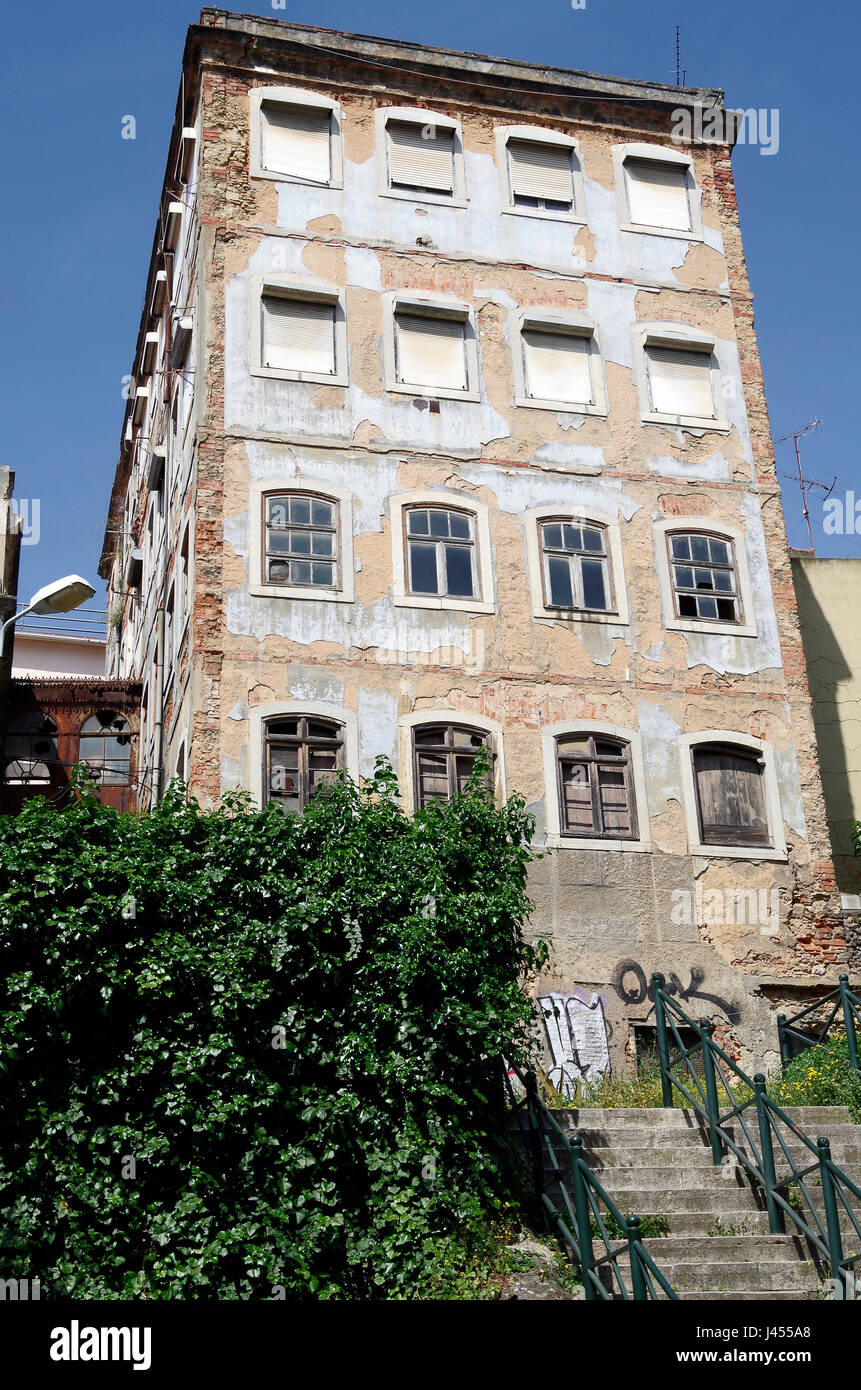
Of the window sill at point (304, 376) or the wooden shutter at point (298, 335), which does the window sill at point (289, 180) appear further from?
the window sill at point (304, 376)

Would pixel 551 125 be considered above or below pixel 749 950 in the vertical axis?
above

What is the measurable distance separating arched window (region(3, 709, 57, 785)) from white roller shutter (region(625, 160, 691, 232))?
13139mm

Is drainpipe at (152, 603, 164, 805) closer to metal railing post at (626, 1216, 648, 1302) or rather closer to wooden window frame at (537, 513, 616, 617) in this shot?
wooden window frame at (537, 513, 616, 617)

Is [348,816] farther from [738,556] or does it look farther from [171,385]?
[171,385]

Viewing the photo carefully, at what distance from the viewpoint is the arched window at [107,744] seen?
1070 inches

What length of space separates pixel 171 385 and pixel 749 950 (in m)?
13.5

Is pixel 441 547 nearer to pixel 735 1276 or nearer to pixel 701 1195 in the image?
pixel 701 1195

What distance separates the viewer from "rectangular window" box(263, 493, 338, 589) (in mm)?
20984

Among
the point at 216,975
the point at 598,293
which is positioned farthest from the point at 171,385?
the point at 216,975

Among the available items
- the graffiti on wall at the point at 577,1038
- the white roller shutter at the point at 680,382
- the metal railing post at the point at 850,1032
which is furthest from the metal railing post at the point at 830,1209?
the white roller shutter at the point at 680,382

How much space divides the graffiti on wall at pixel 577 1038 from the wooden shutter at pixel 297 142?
42.1ft

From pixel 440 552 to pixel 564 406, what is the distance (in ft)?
10.9

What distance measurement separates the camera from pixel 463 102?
81.2 feet
